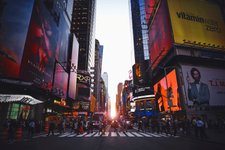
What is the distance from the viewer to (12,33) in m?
25.9

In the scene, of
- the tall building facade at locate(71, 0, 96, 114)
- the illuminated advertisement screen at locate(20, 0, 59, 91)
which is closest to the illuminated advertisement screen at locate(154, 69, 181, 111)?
the illuminated advertisement screen at locate(20, 0, 59, 91)

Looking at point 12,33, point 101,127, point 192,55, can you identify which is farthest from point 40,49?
point 192,55

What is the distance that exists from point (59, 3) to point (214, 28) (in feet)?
157

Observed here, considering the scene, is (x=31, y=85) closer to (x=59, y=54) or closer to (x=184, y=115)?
(x=59, y=54)

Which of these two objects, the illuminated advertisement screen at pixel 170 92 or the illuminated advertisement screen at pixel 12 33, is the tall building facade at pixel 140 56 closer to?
the illuminated advertisement screen at pixel 170 92

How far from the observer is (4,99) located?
70.1ft

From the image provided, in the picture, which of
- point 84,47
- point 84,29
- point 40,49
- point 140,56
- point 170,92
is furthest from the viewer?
point 84,29

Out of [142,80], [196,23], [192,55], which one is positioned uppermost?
[196,23]

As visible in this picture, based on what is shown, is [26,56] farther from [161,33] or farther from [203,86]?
[203,86]

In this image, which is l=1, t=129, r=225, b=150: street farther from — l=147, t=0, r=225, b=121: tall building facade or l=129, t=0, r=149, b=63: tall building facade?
l=129, t=0, r=149, b=63: tall building facade

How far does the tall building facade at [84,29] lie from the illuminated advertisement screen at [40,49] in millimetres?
51793

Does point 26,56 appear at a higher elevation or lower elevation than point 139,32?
lower

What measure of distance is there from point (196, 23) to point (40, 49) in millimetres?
41094

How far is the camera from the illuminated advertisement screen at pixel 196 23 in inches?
1559
